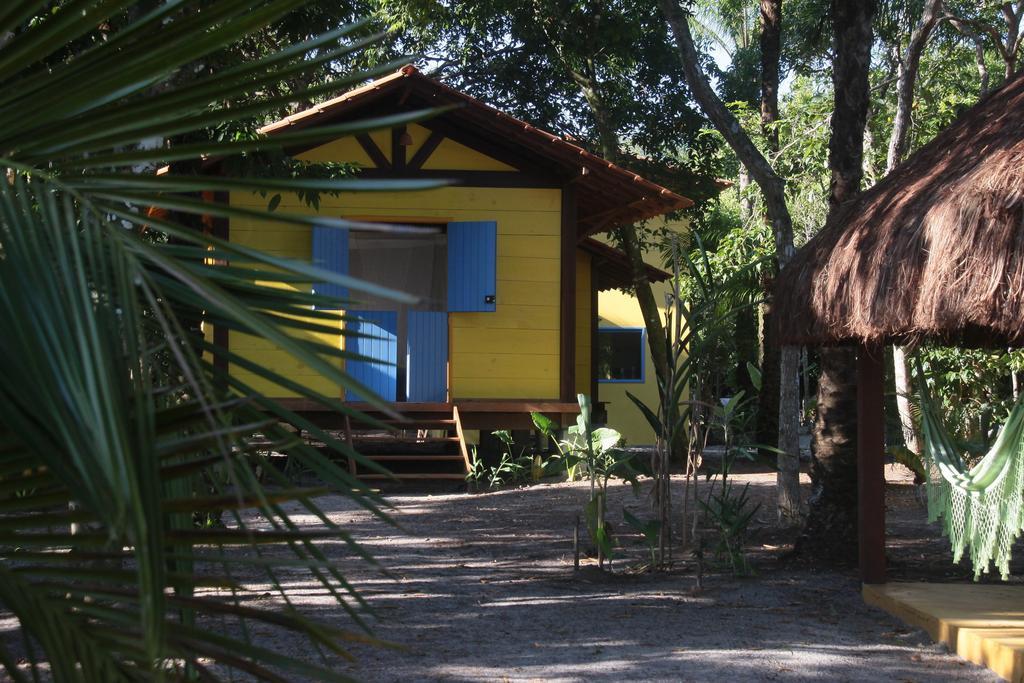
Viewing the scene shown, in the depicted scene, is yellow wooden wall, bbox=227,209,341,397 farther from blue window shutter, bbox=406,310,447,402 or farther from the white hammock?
the white hammock

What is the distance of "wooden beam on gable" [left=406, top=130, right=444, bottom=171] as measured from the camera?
35.5ft

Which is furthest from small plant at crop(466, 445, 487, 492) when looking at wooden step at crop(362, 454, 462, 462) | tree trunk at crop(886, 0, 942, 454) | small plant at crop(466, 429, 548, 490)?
tree trunk at crop(886, 0, 942, 454)

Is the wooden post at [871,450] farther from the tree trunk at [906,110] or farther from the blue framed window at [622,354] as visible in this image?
the blue framed window at [622,354]

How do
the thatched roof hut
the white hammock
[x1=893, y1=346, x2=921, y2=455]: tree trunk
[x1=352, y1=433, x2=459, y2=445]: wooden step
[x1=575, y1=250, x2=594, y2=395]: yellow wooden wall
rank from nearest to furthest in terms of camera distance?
1. the thatched roof hut
2. the white hammock
3. [x1=352, y1=433, x2=459, y2=445]: wooden step
4. [x1=893, y1=346, x2=921, y2=455]: tree trunk
5. [x1=575, y1=250, x2=594, y2=395]: yellow wooden wall

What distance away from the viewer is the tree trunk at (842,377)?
660cm

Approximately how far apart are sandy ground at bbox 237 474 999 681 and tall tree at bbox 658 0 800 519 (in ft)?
1.76

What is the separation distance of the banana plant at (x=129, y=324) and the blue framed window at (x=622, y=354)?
57.6ft

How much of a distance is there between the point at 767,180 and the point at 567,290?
12.4ft

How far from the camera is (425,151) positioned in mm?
10859

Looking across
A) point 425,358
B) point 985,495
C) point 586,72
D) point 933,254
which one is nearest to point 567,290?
point 425,358

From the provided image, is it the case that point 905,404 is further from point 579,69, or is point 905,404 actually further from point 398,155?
point 398,155

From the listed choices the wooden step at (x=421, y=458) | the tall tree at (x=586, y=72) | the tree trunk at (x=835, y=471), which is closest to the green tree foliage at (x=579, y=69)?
the tall tree at (x=586, y=72)

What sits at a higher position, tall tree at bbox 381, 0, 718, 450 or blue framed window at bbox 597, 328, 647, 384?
tall tree at bbox 381, 0, 718, 450

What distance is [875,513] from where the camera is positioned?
5.63 meters
